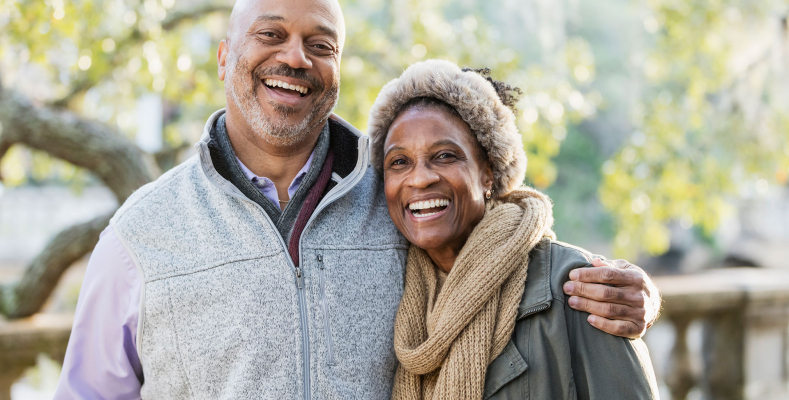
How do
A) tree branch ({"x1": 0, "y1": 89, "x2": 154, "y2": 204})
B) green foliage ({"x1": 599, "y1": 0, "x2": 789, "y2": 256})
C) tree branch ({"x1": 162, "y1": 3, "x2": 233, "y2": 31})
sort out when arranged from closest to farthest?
tree branch ({"x1": 0, "y1": 89, "x2": 154, "y2": 204}) < tree branch ({"x1": 162, "y1": 3, "x2": 233, "y2": 31}) < green foliage ({"x1": 599, "y1": 0, "x2": 789, "y2": 256})

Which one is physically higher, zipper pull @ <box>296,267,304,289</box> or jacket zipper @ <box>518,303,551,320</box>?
→ zipper pull @ <box>296,267,304,289</box>

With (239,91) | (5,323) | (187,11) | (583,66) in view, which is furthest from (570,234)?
(239,91)

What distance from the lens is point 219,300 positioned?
6.02ft

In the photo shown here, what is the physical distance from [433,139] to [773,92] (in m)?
5.06

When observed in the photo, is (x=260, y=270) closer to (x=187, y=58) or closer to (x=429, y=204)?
(x=429, y=204)

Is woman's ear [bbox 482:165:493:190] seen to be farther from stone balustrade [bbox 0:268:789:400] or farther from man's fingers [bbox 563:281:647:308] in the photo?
stone balustrade [bbox 0:268:789:400]

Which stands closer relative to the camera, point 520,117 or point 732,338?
point 520,117

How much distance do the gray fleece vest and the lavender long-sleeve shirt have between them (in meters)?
0.05

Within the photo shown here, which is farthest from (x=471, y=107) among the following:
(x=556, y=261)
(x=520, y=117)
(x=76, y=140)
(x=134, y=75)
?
(x=134, y=75)

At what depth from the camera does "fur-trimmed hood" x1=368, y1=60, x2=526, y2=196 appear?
2.03 metres

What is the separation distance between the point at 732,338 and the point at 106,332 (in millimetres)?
4414

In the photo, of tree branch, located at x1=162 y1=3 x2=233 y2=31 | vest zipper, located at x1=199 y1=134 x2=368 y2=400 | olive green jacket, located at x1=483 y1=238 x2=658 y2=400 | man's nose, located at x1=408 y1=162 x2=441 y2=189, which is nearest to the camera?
olive green jacket, located at x1=483 y1=238 x2=658 y2=400

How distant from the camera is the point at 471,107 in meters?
2.02

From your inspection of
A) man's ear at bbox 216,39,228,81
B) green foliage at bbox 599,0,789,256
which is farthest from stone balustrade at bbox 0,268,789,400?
man's ear at bbox 216,39,228,81
